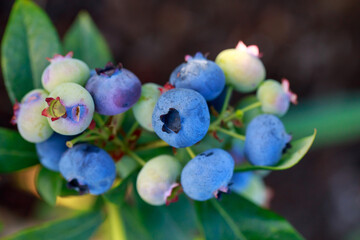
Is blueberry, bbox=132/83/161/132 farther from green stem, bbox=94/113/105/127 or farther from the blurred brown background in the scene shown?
the blurred brown background

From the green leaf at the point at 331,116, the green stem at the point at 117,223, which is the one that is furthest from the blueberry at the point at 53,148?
the green leaf at the point at 331,116

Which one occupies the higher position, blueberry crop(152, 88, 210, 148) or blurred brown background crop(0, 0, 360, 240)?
blueberry crop(152, 88, 210, 148)

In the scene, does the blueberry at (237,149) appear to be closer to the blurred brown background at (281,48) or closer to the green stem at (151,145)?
the green stem at (151,145)

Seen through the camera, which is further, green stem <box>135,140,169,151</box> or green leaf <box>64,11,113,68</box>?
green leaf <box>64,11,113,68</box>

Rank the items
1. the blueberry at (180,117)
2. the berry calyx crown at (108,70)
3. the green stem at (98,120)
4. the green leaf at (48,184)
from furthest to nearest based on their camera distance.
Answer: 1. the green leaf at (48,184)
2. the green stem at (98,120)
3. the berry calyx crown at (108,70)
4. the blueberry at (180,117)

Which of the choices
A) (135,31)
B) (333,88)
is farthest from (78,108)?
(333,88)

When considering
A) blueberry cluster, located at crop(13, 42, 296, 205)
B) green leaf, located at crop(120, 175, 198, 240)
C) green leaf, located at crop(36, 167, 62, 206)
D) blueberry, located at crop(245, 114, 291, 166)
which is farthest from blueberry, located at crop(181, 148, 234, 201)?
green leaf, located at crop(120, 175, 198, 240)
